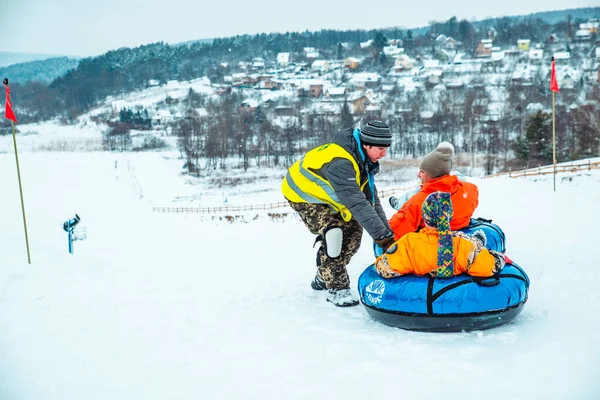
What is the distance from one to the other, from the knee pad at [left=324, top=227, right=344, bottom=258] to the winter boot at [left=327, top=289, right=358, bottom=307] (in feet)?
1.06

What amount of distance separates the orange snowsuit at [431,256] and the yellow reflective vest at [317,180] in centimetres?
83

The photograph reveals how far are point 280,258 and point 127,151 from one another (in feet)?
172

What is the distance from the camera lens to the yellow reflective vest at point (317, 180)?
4355mm

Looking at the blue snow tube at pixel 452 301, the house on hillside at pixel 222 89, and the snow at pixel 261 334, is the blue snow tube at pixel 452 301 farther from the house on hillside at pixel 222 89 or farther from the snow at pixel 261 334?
the house on hillside at pixel 222 89

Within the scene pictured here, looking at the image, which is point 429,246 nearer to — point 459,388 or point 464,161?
point 459,388

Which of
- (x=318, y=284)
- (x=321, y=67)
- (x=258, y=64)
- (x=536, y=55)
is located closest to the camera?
(x=318, y=284)

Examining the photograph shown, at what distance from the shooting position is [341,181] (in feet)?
13.9

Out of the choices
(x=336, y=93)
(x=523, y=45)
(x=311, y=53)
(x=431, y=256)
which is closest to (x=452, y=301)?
(x=431, y=256)

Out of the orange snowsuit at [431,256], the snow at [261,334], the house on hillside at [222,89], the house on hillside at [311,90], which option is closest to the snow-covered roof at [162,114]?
the house on hillside at [222,89]

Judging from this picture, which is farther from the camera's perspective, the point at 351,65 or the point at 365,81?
the point at 351,65

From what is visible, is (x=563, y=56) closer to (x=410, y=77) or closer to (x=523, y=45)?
(x=523, y=45)

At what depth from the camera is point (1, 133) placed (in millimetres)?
65375

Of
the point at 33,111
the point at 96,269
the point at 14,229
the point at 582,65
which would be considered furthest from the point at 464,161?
the point at 33,111

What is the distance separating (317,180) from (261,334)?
4.45 feet
